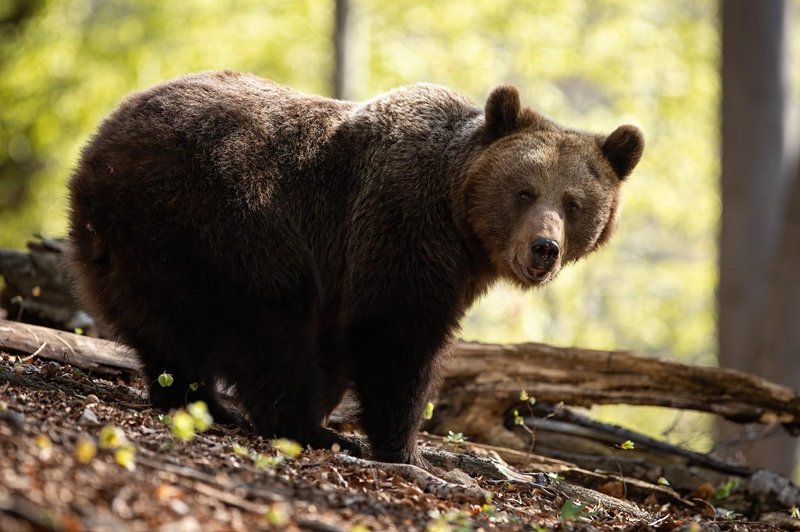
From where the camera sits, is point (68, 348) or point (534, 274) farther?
point (68, 348)

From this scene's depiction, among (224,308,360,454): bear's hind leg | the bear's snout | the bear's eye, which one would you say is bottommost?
(224,308,360,454): bear's hind leg

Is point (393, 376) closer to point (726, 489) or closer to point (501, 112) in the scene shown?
point (501, 112)

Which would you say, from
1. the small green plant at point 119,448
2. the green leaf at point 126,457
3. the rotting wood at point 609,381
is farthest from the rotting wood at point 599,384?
the green leaf at point 126,457

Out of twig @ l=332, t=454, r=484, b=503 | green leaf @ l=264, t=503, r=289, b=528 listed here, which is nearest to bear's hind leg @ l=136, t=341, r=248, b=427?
twig @ l=332, t=454, r=484, b=503

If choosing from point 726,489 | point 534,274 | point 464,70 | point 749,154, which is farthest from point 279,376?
point 464,70

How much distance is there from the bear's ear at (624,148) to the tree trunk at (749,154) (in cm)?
797

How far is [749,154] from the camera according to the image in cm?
1441

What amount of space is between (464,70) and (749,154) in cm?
802

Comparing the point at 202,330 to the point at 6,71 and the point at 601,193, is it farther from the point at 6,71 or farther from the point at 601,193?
the point at 6,71

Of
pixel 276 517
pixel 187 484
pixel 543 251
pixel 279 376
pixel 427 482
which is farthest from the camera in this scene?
pixel 543 251

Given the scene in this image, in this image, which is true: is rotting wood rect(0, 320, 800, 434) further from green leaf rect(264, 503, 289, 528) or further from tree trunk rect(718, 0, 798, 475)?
tree trunk rect(718, 0, 798, 475)

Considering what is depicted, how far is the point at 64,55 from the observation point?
1855 cm

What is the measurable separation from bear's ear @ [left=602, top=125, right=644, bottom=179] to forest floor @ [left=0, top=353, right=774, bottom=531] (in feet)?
8.24

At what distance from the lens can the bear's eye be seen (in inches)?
263
